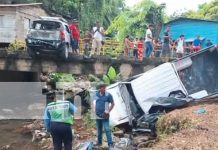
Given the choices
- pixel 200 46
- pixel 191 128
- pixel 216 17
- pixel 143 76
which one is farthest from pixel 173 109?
pixel 216 17

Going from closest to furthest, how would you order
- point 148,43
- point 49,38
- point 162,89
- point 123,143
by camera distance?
point 123,143 → point 162,89 → point 49,38 → point 148,43

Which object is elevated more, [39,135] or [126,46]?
[126,46]

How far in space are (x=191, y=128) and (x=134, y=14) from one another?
24.0 metres

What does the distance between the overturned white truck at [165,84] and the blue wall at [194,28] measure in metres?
12.9

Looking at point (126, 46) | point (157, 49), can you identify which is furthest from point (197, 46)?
point (126, 46)

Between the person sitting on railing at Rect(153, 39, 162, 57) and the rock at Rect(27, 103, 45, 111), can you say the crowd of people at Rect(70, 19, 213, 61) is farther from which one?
the rock at Rect(27, 103, 45, 111)

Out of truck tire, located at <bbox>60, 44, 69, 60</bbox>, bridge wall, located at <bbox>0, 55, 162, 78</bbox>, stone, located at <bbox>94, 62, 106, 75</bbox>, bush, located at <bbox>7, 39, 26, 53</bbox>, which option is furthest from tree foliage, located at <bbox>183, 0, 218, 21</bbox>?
truck tire, located at <bbox>60, 44, 69, 60</bbox>

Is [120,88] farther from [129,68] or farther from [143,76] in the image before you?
[129,68]

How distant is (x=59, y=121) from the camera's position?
8.75 m

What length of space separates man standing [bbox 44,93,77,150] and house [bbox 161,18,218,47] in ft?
63.1

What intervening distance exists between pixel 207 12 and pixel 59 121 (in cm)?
3500

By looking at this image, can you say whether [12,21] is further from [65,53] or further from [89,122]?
[89,122]

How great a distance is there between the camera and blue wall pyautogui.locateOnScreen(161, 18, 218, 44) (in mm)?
27078

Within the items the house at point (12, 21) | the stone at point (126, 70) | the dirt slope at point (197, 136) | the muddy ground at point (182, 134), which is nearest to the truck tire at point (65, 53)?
the stone at point (126, 70)
